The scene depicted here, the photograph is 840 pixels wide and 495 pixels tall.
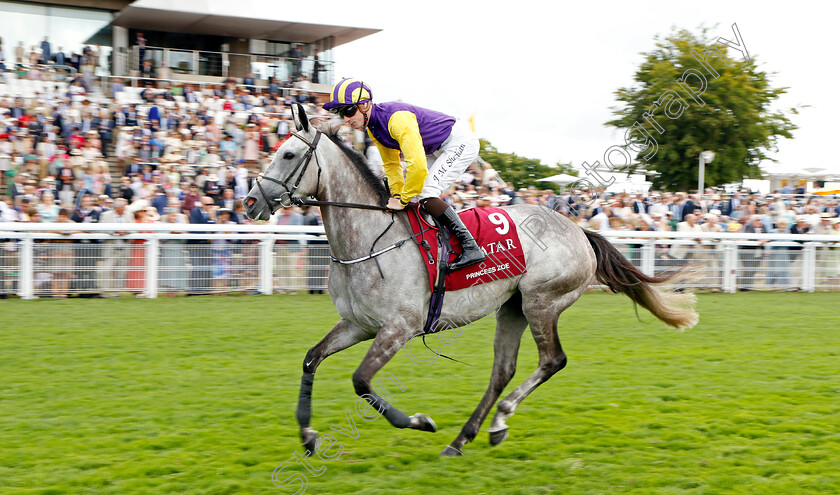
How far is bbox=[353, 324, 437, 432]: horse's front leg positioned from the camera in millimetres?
3693

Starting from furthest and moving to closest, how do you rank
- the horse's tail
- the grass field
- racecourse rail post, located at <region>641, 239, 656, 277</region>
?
racecourse rail post, located at <region>641, 239, 656, 277</region>, the horse's tail, the grass field

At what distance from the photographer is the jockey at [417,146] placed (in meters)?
3.88

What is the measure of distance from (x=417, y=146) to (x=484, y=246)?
0.69m

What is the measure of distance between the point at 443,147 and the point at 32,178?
803cm

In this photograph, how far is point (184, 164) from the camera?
11602 mm

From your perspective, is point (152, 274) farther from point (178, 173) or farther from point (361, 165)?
point (361, 165)

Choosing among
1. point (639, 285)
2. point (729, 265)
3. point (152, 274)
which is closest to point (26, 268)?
point (152, 274)

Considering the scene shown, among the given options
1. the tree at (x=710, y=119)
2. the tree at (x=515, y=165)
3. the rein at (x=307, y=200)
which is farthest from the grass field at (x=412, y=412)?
the tree at (x=515, y=165)

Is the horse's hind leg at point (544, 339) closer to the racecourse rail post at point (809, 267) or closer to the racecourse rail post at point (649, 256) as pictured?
the racecourse rail post at point (649, 256)

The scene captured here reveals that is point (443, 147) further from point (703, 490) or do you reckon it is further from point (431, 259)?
point (703, 490)

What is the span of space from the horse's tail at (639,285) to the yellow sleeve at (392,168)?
1318mm

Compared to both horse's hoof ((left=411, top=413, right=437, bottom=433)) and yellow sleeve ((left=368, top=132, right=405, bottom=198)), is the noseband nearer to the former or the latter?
yellow sleeve ((left=368, top=132, right=405, bottom=198))

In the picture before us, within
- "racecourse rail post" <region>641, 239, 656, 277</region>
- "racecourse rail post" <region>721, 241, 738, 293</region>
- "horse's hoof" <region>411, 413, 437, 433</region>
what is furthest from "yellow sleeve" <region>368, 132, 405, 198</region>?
"racecourse rail post" <region>721, 241, 738, 293</region>

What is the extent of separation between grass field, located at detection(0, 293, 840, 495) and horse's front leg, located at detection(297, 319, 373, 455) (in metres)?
0.17
